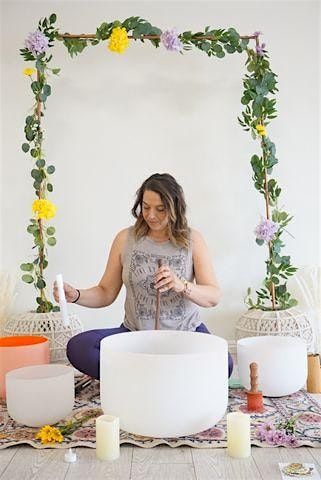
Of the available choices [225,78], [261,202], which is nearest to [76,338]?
[261,202]

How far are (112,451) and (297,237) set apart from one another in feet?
7.41

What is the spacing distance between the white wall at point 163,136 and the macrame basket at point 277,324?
47 cm

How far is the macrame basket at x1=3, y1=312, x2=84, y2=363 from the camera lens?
3443mm

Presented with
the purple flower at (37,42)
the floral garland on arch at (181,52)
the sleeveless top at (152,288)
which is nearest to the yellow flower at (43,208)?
the floral garland on arch at (181,52)

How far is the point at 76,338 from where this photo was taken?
2992mm

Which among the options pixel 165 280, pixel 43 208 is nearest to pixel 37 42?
pixel 43 208

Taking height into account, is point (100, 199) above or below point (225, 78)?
below

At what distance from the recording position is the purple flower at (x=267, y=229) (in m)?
3.57

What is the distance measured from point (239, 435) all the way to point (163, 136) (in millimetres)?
2273

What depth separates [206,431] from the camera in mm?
2371

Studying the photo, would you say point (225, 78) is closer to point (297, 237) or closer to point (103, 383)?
point (297, 237)

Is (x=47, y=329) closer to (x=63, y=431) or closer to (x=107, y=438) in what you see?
(x=63, y=431)

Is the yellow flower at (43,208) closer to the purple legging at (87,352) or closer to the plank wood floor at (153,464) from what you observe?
the purple legging at (87,352)

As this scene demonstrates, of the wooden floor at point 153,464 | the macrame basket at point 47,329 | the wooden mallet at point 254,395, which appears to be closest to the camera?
the wooden floor at point 153,464
